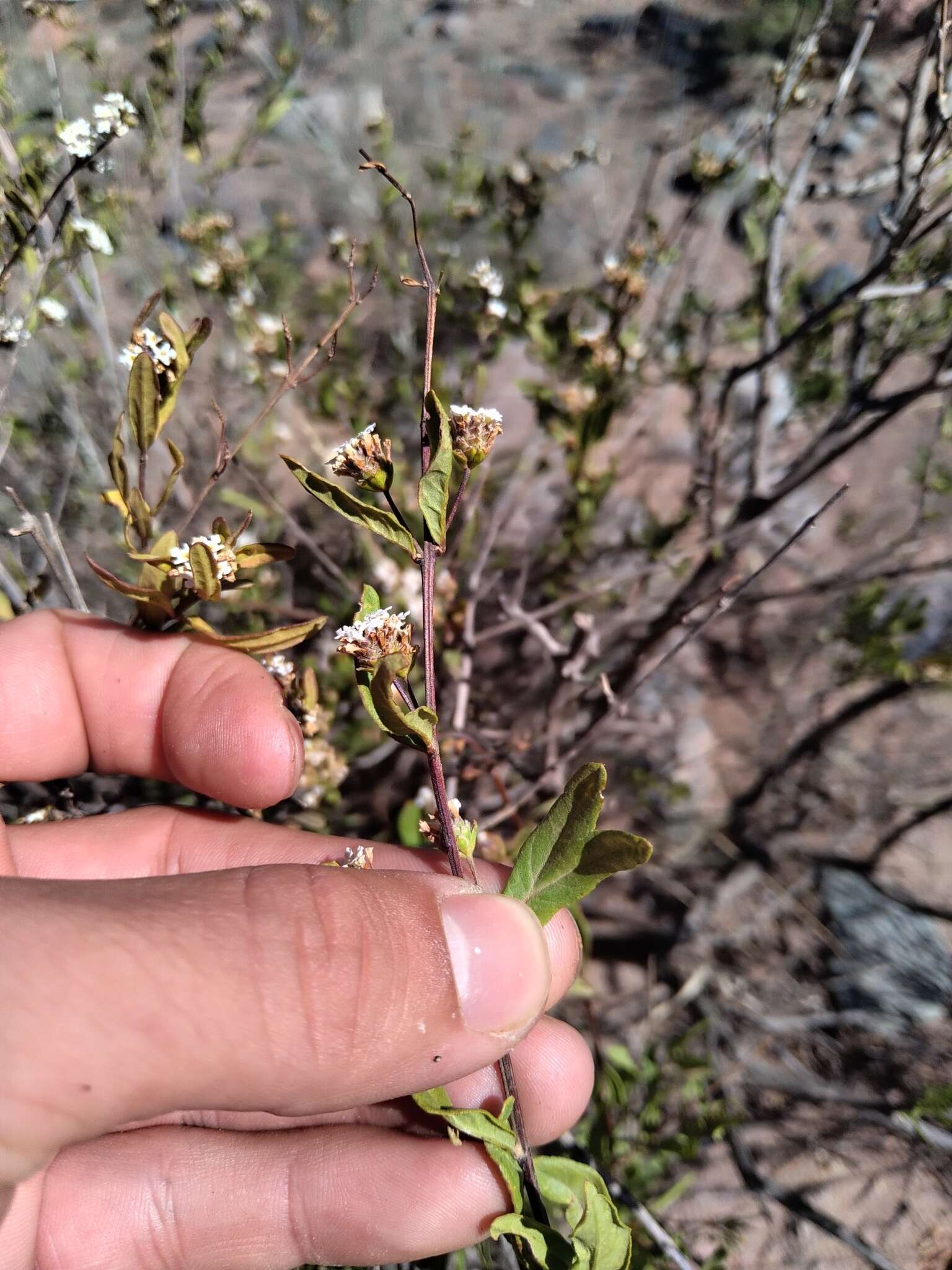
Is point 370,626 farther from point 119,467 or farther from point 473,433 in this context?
point 119,467

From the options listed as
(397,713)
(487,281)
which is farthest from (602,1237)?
(487,281)

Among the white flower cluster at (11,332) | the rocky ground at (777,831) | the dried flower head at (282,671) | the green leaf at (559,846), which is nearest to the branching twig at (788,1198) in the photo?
the rocky ground at (777,831)

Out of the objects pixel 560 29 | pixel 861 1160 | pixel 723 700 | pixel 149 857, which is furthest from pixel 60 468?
pixel 560 29

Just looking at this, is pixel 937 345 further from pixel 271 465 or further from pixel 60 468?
pixel 60 468

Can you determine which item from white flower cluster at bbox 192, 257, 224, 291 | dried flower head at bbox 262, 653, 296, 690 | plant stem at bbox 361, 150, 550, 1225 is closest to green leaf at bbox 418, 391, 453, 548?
plant stem at bbox 361, 150, 550, 1225

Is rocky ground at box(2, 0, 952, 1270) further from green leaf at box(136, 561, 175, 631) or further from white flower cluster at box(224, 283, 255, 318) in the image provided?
green leaf at box(136, 561, 175, 631)
